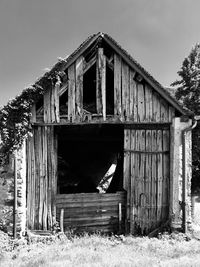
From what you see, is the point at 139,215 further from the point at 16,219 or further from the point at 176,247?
the point at 16,219

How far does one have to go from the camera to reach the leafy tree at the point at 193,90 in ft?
37.5

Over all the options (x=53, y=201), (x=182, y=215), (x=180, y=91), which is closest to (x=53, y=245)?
(x=53, y=201)

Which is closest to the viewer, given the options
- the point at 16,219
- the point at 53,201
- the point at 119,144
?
the point at 16,219

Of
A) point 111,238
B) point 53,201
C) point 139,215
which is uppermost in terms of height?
A: point 53,201

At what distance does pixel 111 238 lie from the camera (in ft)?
23.7

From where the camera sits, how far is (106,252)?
614 cm

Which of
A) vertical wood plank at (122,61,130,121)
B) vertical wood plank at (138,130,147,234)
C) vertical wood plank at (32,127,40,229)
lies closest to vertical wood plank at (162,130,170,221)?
→ vertical wood plank at (138,130,147,234)

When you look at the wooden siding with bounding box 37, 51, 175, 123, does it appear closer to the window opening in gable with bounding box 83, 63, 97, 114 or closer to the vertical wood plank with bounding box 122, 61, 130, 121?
the vertical wood plank with bounding box 122, 61, 130, 121

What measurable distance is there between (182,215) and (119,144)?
5.40m

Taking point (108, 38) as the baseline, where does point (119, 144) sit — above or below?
below

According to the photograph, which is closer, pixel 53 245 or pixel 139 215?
pixel 53 245

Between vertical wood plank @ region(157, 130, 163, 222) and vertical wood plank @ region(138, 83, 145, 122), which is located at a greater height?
vertical wood plank @ region(138, 83, 145, 122)

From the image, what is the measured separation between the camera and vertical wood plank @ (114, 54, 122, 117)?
23.9 feet

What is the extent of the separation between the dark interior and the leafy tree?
3933mm
